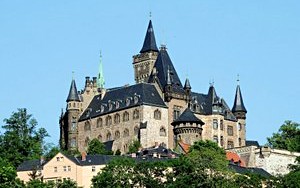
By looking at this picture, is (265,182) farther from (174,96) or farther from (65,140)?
(65,140)

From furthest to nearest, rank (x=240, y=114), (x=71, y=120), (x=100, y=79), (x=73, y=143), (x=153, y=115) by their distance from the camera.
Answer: (x=100, y=79), (x=240, y=114), (x=71, y=120), (x=73, y=143), (x=153, y=115)

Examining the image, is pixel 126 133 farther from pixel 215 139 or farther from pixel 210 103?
pixel 210 103

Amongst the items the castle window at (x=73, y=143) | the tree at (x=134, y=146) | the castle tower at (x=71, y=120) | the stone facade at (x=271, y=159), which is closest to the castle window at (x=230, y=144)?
the stone facade at (x=271, y=159)

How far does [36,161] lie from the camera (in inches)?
5487

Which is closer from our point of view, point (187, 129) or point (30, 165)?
point (30, 165)

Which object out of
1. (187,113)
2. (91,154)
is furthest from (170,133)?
(91,154)

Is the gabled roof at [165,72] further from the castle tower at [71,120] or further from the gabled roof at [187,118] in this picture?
the castle tower at [71,120]

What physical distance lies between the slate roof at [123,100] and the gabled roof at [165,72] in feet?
5.69

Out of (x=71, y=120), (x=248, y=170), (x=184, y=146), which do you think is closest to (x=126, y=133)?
(x=71, y=120)

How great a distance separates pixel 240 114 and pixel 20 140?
32.3 meters

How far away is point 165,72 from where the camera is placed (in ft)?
533

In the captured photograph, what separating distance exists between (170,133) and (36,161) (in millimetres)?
23904

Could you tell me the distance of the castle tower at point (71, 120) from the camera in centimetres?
16375

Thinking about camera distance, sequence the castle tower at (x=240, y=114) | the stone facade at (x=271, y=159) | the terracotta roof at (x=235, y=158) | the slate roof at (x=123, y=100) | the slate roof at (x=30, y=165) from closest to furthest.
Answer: the slate roof at (x=30, y=165) → the terracotta roof at (x=235, y=158) → the stone facade at (x=271, y=159) → the slate roof at (x=123, y=100) → the castle tower at (x=240, y=114)
